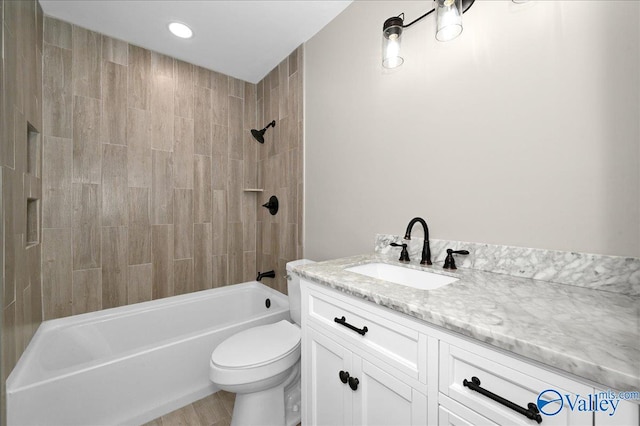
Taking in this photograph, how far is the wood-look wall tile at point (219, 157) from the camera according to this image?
8.05 feet

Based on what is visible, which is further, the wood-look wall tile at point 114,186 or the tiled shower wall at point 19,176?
the wood-look wall tile at point 114,186

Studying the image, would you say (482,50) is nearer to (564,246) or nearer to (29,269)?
(564,246)

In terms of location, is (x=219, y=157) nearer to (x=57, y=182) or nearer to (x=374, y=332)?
(x=57, y=182)

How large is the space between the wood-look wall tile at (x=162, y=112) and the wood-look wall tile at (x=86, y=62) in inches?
14.1

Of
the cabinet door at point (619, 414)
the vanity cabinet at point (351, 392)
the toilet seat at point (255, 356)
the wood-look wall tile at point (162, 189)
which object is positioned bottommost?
the toilet seat at point (255, 356)

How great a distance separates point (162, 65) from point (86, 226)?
1.44m

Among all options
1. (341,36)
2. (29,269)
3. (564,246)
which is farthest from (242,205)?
(564,246)

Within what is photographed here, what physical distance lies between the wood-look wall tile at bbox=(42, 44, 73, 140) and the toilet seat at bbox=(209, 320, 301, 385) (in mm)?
1871

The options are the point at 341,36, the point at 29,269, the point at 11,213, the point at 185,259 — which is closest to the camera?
the point at 11,213

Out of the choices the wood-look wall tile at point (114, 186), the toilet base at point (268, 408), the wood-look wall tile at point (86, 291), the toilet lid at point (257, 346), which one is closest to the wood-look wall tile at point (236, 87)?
the wood-look wall tile at point (114, 186)

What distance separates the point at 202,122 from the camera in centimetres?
238

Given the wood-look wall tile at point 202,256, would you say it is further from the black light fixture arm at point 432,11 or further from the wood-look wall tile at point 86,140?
the black light fixture arm at point 432,11

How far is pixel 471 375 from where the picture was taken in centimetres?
62

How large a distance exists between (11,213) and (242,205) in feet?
5.20
